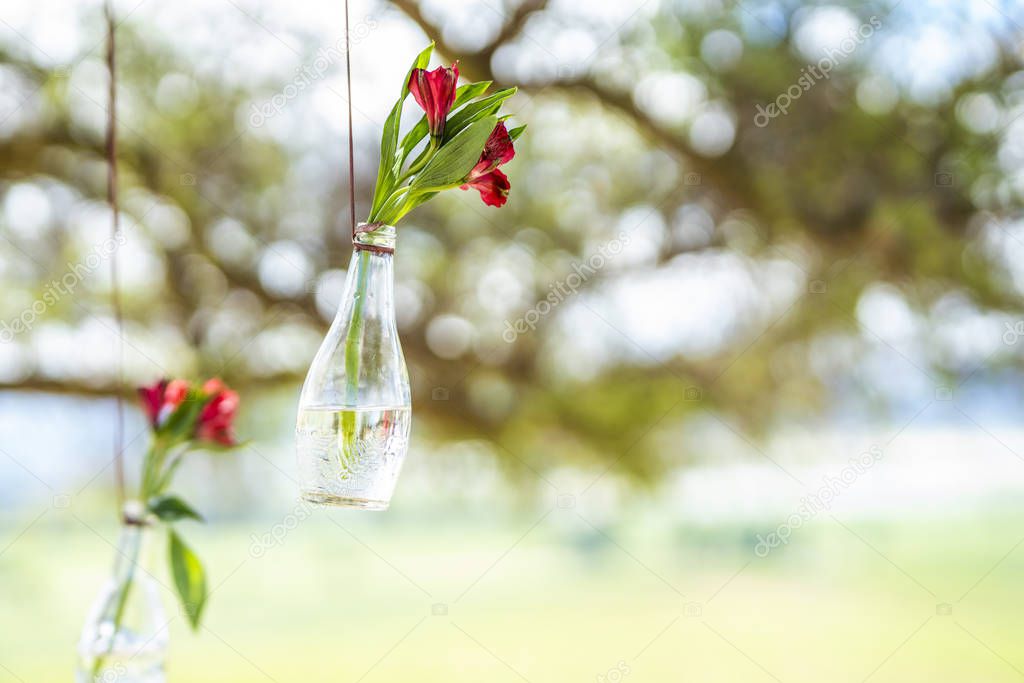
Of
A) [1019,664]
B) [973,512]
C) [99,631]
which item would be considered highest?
[99,631]

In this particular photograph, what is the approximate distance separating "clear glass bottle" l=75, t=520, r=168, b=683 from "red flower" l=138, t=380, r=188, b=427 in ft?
0.32

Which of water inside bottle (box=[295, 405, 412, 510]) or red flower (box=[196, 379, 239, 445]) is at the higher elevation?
water inside bottle (box=[295, 405, 412, 510])

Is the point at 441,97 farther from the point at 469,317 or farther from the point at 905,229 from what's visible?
the point at 905,229

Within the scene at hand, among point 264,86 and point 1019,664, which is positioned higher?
point 264,86

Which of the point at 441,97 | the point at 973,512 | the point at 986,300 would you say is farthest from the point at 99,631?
the point at 973,512

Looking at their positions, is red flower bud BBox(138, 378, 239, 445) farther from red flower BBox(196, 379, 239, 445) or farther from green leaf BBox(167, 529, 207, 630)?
green leaf BBox(167, 529, 207, 630)

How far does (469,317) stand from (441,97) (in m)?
1.11

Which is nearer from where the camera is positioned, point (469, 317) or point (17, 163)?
point (17, 163)

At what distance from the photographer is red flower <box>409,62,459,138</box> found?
465 millimetres

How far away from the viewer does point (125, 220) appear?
59.6 inches

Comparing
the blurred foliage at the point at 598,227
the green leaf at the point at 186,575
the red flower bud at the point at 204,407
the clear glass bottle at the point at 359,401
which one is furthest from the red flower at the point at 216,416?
the blurred foliage at the point at 598,227

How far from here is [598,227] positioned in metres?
1.61

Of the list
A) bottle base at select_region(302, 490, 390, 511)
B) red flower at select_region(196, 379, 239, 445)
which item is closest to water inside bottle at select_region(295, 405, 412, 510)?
bottle base at select_region(302, 490, 390, 511)

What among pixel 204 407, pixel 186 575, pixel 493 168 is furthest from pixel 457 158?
pixel 186 575
